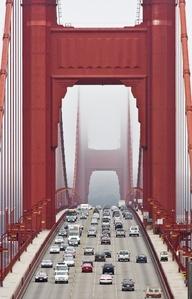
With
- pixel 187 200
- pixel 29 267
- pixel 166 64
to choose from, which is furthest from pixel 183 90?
pixel 29 267

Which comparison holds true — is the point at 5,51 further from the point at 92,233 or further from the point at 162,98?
the point at 92,233

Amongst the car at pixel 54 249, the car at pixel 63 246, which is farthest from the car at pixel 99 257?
the car at pixel 63 246

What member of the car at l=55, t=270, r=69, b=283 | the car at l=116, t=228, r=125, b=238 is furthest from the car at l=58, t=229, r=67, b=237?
the car at l=55, t=270, r=69, b=283

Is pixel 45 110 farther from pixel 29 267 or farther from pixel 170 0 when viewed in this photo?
pixel 29 267

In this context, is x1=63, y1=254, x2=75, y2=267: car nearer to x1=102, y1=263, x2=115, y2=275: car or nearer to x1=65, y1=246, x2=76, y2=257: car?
x1=65, y1=246, x2=76, y2=257: car

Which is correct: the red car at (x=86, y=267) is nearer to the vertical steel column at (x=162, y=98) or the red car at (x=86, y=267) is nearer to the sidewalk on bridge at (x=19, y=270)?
the sidewalk on bridge at (x=19, y=270)

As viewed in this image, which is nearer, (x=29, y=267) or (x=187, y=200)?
(x=29, y=267)
